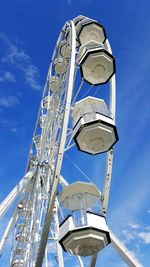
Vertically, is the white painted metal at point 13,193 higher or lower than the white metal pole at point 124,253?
higher

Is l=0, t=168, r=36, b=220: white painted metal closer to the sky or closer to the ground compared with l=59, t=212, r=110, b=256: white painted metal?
closer to the sky

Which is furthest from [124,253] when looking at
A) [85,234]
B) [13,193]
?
[13,193]

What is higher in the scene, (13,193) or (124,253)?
(13,193)

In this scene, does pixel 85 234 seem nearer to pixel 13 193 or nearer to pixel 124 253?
pixel 124 253

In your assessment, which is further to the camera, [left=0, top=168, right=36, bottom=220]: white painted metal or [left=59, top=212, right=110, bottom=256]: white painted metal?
[left=0, top=168, right=36, bottom=220]: white painted metal

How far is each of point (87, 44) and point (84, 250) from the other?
733 centimetres

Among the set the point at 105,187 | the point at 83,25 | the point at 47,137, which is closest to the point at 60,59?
the point at 83,25

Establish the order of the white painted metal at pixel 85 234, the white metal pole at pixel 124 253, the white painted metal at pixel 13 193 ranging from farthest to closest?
the white painted metal at pixel 13 193
the white metal pole at pixel 124 253
the white painted metal at pixel 85 234

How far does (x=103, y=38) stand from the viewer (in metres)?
13.8

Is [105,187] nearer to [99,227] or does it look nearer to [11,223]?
[99,227]

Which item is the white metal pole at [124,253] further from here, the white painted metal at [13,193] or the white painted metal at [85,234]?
the white painted metal at [13,193]

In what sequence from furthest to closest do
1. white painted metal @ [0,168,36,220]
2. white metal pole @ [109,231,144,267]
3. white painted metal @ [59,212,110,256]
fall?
white painted metal @ [0,168,36,220] < white metal pole @ [109,231,144,267] < white painted metal @ [59,212,110,256]

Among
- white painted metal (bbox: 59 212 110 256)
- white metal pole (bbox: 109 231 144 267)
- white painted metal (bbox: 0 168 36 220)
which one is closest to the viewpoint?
white painted metal (bbox: 59 212 110 256)

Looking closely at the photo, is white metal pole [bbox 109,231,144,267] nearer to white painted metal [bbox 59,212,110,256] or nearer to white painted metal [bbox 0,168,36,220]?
white painted metal [bbox 59,212,110,256]
